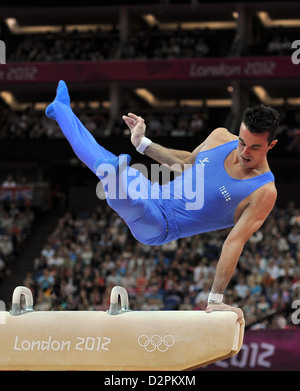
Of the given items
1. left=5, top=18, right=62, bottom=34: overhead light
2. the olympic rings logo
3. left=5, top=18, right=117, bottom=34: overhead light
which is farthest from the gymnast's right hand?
left=5, top=18, right=62, bottom=34: overhead light

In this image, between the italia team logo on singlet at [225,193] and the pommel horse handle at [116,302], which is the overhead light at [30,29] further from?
the pommel horse handle at [116,302]

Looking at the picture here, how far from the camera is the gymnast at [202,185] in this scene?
5.61 metres

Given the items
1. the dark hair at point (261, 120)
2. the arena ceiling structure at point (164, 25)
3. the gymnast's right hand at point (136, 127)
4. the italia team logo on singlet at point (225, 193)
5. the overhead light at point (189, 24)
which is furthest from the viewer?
the overhead light at point (189, 24)

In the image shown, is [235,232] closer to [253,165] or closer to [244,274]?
[253,165]

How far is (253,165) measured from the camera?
19.5 feet

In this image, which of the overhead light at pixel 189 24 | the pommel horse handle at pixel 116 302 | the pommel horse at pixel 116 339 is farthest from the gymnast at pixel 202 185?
the overhead light at pixel 189 24

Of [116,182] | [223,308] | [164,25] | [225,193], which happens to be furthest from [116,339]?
[164,25]

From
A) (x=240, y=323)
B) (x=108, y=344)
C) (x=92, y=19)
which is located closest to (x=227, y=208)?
(x=240, y=323)

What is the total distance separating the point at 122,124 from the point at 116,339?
634 inches

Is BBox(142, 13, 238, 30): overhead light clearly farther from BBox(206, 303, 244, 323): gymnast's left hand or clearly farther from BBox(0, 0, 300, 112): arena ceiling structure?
BBox(206, 303, 244, 323): gymnast's left hand

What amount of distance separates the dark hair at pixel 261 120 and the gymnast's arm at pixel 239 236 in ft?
1.70

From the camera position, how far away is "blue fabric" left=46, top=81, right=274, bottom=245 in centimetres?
596

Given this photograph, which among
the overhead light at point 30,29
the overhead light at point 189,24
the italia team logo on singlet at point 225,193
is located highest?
the overhead light at point 189,24

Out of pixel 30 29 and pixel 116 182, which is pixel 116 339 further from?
pixel 30 29
